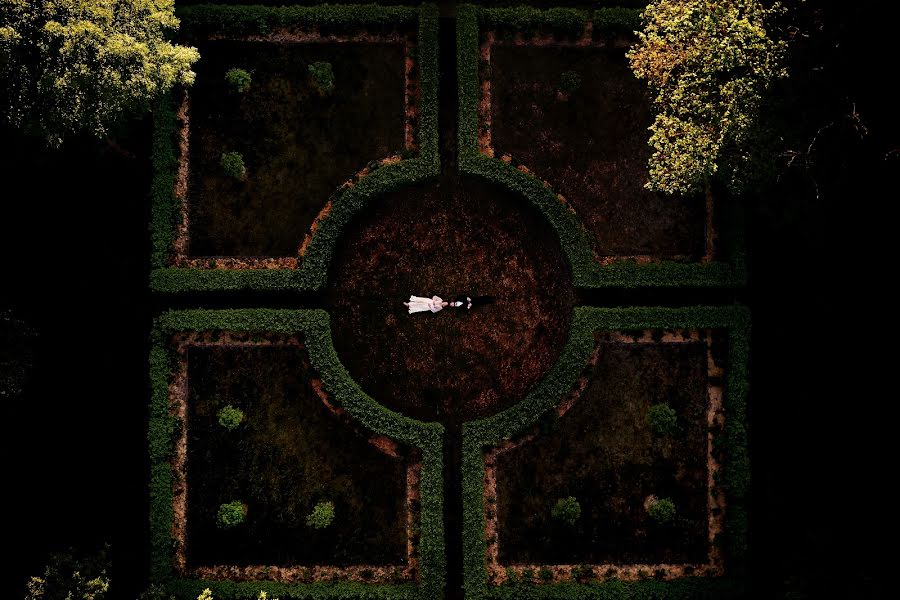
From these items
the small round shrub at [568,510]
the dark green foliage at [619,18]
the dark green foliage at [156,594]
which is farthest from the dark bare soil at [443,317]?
the dark green foliage at [156,594]

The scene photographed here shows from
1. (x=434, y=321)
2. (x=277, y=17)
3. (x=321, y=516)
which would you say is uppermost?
(x=277, y=17)

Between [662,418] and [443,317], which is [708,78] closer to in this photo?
[662,418]

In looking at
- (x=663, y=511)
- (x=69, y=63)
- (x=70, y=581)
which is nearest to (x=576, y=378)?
(x=663, y=511)

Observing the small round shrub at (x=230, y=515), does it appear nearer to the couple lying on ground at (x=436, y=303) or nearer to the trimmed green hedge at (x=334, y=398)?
the trimmed green hedge at (x=334, y=398)

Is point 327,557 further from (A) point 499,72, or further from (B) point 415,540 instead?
(A) point 499,72

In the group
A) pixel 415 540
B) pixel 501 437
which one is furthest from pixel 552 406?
pixel 415 540
